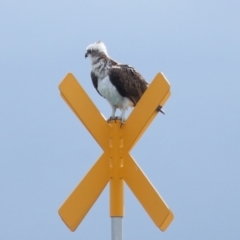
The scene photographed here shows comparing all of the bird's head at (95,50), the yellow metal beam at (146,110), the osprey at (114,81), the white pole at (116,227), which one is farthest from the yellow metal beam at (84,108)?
the bird's head at (95,50)

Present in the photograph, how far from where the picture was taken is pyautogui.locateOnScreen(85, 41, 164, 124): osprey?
6.93m

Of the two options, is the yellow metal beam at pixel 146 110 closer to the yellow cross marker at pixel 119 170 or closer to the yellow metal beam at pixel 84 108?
the yellow cross marker at pixel 119 170

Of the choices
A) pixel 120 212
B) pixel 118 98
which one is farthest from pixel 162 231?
pixel 118 98

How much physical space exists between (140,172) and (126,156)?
12 cm

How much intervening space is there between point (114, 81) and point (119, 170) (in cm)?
325

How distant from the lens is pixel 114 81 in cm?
695

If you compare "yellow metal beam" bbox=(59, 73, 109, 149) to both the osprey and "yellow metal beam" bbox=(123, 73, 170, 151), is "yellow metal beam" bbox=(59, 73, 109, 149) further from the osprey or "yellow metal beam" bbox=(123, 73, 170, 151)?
the osprey

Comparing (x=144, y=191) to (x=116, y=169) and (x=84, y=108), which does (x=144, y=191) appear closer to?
(x=116, y=169)

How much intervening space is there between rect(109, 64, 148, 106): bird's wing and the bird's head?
8.5 inches

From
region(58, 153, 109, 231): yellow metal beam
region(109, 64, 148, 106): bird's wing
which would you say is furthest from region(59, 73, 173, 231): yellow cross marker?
region(109, 64, 148, 106): bird's wing

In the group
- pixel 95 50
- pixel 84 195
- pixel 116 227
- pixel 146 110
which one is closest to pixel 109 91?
pixel 95 50

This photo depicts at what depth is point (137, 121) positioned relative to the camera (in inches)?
153

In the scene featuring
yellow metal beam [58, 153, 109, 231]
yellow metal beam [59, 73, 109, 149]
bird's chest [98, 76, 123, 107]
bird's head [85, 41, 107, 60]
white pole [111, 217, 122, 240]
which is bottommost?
white pole [111, 217, 122, 240]

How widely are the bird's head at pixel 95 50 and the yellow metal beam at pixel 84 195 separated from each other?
327 centimetres
